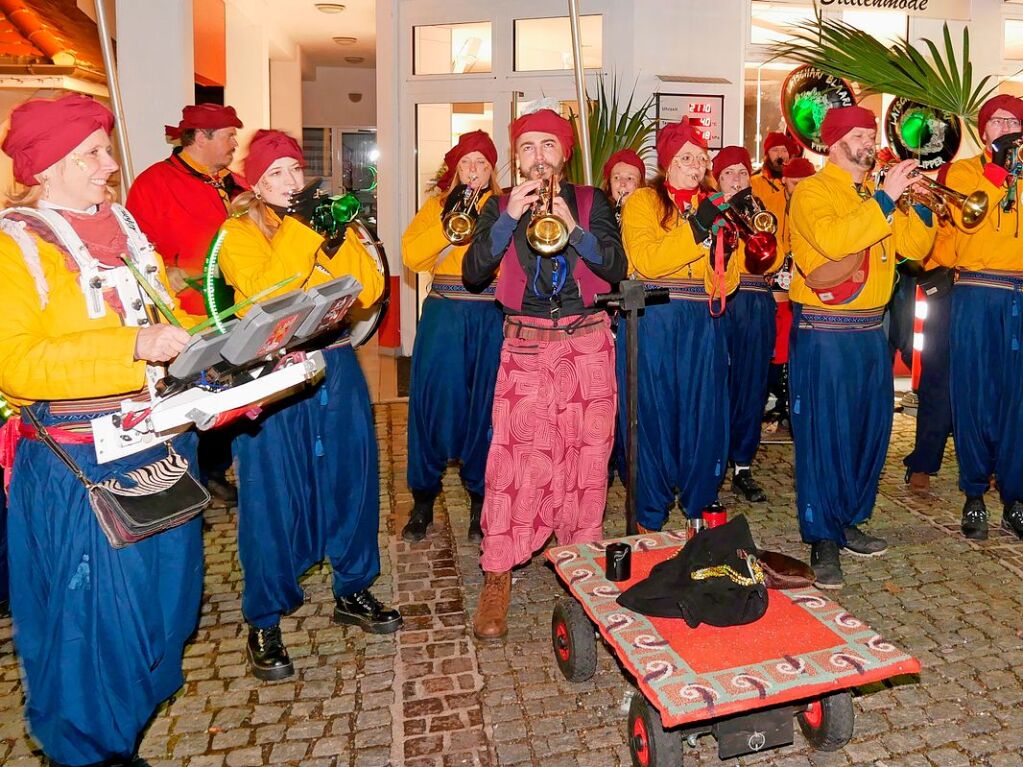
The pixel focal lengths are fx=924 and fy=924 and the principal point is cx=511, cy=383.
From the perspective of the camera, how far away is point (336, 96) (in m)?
19.1

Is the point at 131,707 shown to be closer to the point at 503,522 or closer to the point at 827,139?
the point at 503,522

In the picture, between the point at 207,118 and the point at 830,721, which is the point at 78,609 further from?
the point at 207,118

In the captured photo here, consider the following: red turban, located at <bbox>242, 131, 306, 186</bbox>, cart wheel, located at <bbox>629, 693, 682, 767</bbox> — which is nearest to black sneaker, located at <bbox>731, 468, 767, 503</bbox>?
cart wheel, located at <bbox>629, 693, 682, 767</bbox>

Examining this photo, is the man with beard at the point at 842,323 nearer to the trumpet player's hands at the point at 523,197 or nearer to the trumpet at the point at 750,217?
the trumpet at the point at 750,217

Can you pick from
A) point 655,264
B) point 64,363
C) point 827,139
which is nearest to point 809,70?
point 827,139

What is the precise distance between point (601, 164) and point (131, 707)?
4406 millimetres

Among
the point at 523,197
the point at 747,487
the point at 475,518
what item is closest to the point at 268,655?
the point at 475,518

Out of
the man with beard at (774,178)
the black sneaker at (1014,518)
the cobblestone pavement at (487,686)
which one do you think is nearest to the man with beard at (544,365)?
the cobblestone pavement at (487,686)

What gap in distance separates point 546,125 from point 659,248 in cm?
94

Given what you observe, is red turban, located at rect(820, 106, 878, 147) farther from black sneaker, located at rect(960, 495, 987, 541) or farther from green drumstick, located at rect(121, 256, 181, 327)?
green drumstick, located at rect(121, 256, 181, 327)

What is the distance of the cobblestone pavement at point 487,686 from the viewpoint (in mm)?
3113

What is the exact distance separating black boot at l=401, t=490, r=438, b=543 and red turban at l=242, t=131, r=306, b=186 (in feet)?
7.35

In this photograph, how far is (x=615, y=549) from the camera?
344cm

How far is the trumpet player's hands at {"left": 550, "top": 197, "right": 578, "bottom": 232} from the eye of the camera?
355 centimetres
